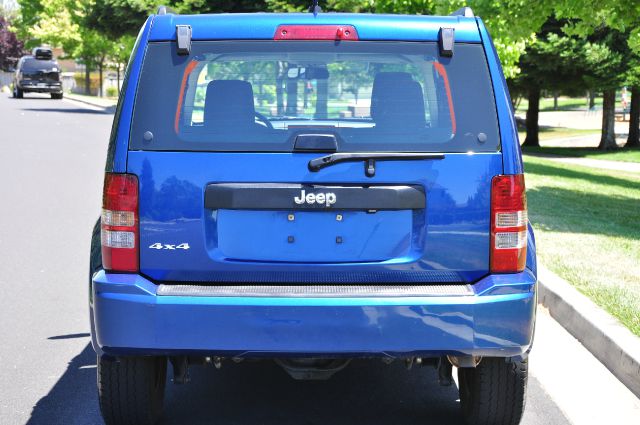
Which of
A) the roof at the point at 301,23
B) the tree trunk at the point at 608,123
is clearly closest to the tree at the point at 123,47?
the tree trunk at the point at 608,123

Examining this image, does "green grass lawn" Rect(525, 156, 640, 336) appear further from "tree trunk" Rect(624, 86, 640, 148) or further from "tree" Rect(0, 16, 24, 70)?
"tree" Rect(0, 16, 24, 70)

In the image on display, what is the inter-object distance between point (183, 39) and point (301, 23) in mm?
506

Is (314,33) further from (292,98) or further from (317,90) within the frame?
(292,98)

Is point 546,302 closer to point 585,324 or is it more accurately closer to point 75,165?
point 585,324

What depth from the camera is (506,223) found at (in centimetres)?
430

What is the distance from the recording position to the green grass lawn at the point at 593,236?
7.62m

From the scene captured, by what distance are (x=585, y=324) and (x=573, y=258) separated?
9.34 ft

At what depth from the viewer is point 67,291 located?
8.12 meters

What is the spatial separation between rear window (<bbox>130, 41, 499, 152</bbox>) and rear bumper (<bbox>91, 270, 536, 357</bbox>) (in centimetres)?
62

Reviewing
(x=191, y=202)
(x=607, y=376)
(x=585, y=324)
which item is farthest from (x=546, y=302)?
(x=191, y=202)

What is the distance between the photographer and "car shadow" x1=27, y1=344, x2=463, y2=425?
508 cm

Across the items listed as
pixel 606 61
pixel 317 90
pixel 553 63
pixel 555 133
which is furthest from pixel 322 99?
pixel 555 133

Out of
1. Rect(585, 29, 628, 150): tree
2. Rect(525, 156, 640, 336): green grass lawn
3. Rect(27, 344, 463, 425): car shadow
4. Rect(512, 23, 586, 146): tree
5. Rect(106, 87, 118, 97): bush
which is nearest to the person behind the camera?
Rect(27, 344, 463, 425): car shadow

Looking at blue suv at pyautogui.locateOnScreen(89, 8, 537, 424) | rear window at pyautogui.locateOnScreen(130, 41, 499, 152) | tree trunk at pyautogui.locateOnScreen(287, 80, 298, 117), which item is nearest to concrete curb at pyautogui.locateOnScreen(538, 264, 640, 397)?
blue suv at pyautogui.locateOnScreen(89, 8, 537, 424)
